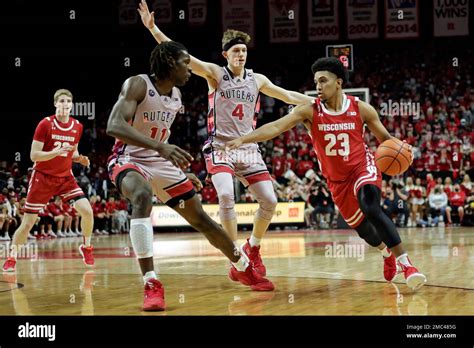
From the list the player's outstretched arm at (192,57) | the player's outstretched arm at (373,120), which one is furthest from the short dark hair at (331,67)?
the player's outstretched arm at (192,57)

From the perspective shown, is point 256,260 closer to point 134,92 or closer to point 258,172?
point 258,172

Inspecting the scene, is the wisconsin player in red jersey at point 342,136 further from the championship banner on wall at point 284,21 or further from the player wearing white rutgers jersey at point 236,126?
the championship banner on wall at point 284,21

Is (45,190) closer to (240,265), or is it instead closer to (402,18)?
(240,265)

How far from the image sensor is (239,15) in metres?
19.9

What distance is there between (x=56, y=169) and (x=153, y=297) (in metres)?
4.07

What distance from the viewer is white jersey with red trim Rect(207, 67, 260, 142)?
647 centimetres

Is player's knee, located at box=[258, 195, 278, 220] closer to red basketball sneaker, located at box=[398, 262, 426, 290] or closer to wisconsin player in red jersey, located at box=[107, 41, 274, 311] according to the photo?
wisconsin player in red jersey, located at box=[107, 41, 274, 311]

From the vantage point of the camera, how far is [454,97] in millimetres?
22984

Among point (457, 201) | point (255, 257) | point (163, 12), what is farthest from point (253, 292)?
point (163, 12)

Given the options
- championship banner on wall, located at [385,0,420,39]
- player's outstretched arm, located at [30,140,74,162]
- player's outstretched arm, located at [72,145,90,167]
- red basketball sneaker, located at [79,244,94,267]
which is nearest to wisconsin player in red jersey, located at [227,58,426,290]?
player's outstretched arm, located at [30,140,74,162]

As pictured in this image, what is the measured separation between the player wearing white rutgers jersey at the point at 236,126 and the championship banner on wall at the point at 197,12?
47.1 ft

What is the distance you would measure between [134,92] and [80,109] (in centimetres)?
1863
